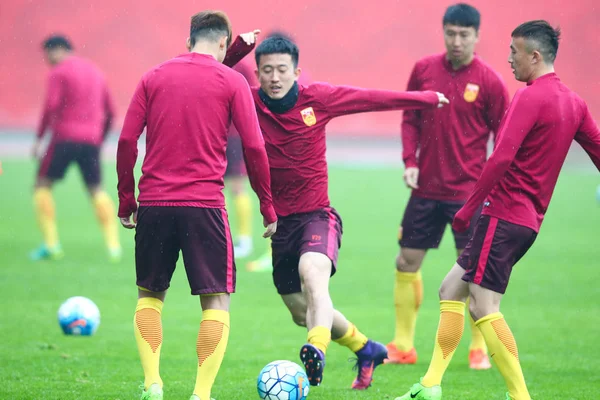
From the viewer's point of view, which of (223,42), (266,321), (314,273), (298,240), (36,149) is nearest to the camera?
(223,42)

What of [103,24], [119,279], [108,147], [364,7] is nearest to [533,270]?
[119,279]

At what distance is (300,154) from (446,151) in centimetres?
149

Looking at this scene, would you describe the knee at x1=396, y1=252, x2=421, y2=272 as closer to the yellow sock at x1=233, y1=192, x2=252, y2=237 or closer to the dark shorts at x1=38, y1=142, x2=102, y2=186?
the yellow sock at x1=233, y1=192, x2=252, y2=237

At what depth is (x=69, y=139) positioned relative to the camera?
12.8 m

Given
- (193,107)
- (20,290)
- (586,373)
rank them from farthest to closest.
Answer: (20,290), (586,373), (193,107)

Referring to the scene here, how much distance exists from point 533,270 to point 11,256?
22.7 feet

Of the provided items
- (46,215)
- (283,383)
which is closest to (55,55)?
(46,215)

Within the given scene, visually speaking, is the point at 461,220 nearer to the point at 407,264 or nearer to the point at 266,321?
the point at 407,264

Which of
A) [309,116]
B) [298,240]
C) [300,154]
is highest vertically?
[309,116]

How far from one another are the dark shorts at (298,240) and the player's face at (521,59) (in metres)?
1.64

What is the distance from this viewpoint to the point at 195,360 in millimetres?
7297

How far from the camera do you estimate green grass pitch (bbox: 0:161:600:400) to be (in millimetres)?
6449

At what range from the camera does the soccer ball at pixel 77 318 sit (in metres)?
8.16

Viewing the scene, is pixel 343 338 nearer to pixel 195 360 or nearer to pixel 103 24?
pixel 195 360
